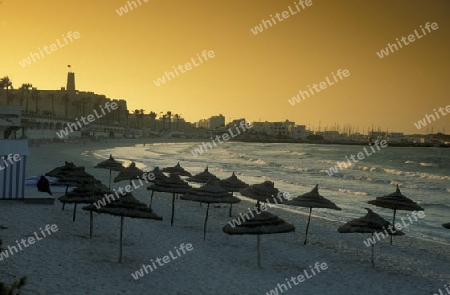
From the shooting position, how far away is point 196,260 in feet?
39.2

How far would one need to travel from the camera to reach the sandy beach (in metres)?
9.49

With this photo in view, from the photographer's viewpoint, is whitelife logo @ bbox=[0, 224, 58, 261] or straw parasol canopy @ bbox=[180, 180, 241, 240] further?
straw parasol canopy @ bbox=[180, 180, 241, 240]

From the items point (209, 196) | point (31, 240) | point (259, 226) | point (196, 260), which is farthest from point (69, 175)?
point (259, 226)

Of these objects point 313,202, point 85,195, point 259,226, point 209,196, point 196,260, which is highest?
point 85,195

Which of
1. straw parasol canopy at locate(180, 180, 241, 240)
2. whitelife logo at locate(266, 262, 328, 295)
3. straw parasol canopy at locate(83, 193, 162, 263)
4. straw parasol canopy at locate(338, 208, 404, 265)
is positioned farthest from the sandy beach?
straw parasol canopy at locate(180, 180, 241, 240)

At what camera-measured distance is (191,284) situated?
32.4 feet

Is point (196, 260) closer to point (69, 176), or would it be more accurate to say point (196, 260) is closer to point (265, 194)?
point (265, 194)

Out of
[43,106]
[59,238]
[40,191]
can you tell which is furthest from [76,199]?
[43,106]

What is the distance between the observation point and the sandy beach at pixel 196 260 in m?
9.49

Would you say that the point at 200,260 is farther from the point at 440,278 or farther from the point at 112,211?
the point at 440,278

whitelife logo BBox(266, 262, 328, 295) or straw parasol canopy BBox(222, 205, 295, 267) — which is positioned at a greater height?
straw parasol canopy BBox(222, 205, 295, 267)

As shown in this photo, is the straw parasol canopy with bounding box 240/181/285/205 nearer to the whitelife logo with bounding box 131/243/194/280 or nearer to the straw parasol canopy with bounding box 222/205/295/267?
the whitelife logo with bounding box 131/243/194/280

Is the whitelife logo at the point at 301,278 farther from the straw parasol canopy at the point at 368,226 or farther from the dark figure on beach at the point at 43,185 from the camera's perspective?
the dark figure on beach at the point at 43,185

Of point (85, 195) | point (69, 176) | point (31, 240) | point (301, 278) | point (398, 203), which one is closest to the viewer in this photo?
point (301, 278)
